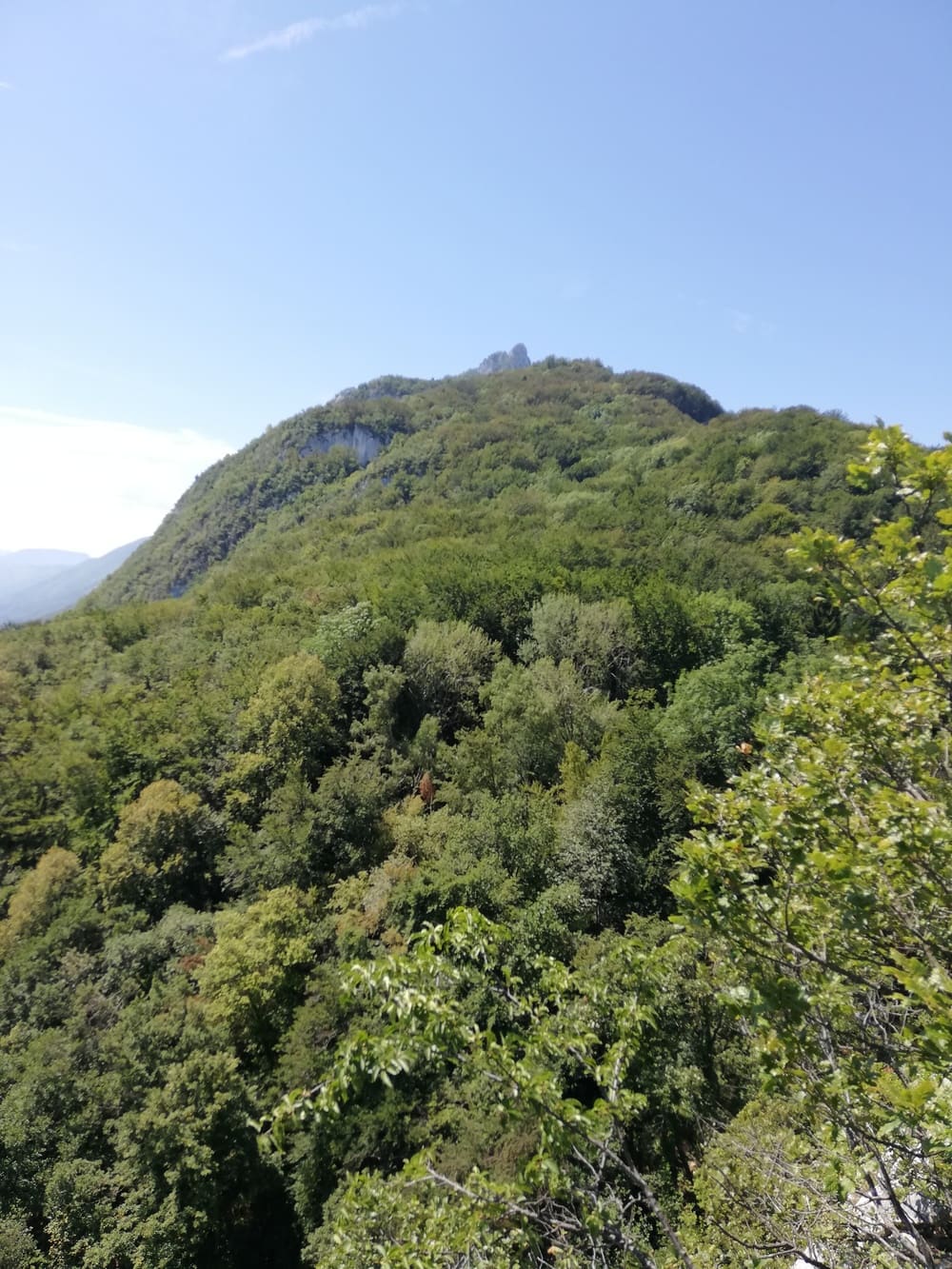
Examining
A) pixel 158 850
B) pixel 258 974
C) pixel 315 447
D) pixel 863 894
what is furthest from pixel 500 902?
pixel 315 447

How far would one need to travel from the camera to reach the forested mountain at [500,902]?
15.9ft

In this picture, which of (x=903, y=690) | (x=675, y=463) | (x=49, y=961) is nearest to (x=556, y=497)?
(x=675, y=463)

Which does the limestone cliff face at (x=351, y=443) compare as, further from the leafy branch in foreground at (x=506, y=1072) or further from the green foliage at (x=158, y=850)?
the leafy branch in foreground at (x=506, y=1072)

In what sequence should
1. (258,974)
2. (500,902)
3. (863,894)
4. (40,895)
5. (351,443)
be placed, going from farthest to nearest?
(351,443), (40,895), (258,974), (500,902), (863,894)

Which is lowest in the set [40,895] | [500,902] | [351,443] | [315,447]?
[40,895]

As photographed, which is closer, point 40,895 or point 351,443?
point 40,895

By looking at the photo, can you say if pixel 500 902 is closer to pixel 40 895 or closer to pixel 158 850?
pixel 158 850

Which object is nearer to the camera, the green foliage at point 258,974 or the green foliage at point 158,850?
the green foliage at point 258,974

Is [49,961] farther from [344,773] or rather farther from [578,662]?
[578,662]

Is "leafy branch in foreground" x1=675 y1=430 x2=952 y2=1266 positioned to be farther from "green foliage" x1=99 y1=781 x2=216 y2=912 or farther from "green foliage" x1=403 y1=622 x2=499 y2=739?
"green foliage" x1=403 y1=622 x2=499 y2=739

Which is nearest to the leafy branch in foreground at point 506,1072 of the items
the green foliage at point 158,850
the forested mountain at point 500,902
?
the forested mountain at point 500,902

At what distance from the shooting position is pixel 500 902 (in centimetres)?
2125

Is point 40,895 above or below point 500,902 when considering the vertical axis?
below

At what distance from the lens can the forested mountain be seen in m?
4.85
